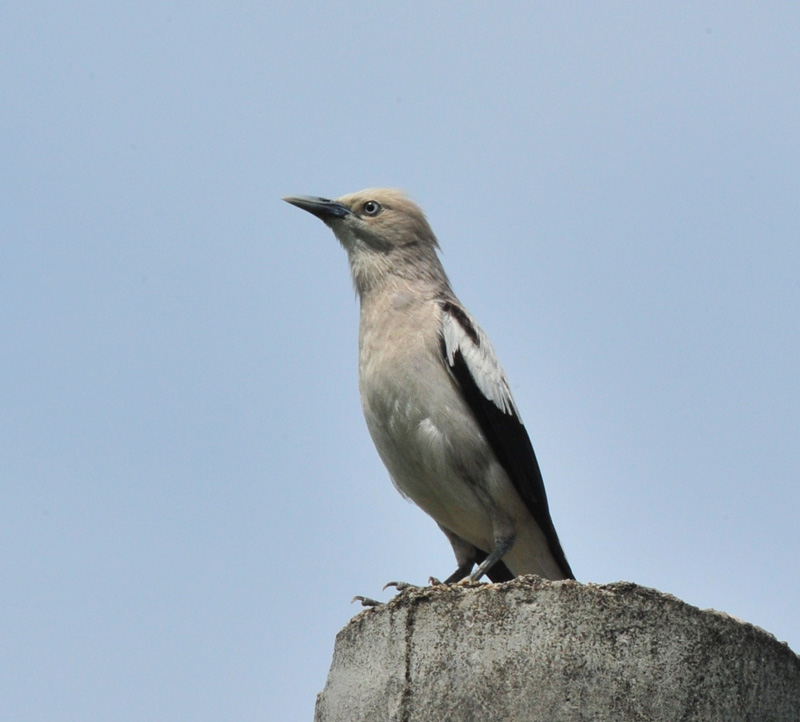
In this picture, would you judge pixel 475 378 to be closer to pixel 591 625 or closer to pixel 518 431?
pixel 518 431

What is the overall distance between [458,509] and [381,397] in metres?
1.03

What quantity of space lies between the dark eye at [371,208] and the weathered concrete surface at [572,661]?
5.56 m

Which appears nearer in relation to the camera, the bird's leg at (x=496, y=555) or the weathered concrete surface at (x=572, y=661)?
the weathered concrete surface at (x=572, y=661)

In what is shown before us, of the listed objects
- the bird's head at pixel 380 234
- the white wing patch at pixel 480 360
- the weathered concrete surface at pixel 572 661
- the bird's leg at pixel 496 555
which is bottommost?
the weathered concrete surface at pixel 572 661

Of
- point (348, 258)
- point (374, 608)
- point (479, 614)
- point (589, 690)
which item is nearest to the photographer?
point (589, 690)

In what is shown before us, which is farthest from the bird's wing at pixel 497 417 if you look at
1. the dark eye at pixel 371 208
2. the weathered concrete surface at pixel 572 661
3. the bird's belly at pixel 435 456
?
the weathered concrete surface at pixel 572 661

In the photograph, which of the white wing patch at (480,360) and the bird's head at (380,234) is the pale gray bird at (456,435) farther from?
the bird's head at (380,234)

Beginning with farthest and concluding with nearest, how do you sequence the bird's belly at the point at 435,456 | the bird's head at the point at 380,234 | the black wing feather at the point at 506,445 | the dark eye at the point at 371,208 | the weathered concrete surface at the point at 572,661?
the dark eye at the point at 371,208 < the bird's head at the point at 380,234 < the black wing feather at the point at 506,445 < the bird's belly at the point at 435,456 < the weathered concrete surface at the point at 572,661

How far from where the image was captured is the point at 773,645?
5.60 m

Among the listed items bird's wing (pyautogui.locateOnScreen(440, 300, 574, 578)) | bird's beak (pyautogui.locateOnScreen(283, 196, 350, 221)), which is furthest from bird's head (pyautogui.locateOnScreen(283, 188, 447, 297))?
bird's wing (pyautogui.locateOnScreen(440, 300, 574, 578))

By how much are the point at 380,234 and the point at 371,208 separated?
15.5 inches

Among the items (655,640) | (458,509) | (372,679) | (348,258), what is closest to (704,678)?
(655,640)

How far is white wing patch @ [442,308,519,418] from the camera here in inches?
349

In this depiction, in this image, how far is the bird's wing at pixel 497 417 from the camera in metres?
8.81
